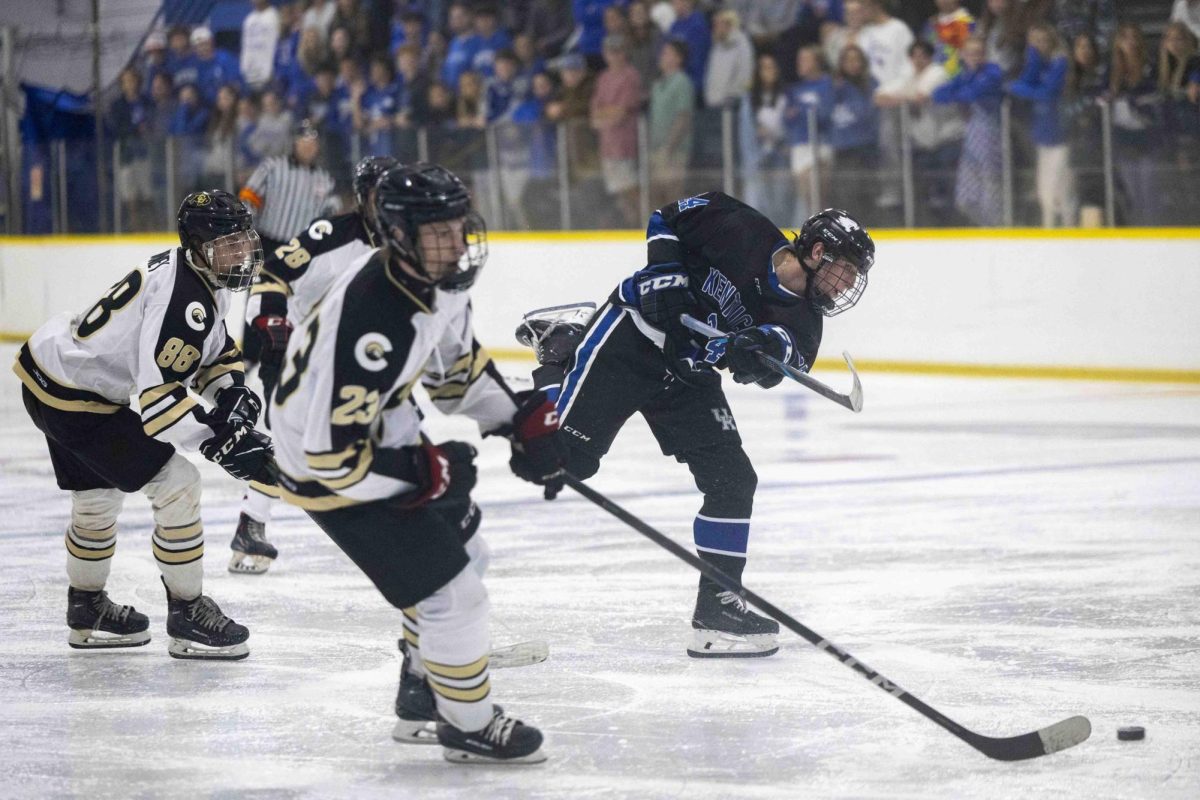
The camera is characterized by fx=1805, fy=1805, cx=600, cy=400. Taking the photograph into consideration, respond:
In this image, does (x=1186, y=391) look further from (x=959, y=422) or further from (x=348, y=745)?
(x=348, y=745)

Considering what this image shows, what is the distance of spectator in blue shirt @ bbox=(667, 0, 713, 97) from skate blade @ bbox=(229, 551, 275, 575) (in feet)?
18.4

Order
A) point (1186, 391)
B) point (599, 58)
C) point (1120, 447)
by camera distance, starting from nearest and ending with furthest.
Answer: point (1120, 447), point (1186, 391), point (599, 58)

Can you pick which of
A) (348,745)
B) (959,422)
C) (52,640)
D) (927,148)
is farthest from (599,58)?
(348,745)

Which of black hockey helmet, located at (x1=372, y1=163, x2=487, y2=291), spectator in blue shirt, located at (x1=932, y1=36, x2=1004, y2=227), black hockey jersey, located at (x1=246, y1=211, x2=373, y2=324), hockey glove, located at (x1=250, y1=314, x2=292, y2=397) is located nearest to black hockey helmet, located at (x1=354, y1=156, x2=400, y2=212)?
black hockey jersey, located at (x1=246, y1=211, x2=373, y2=324)

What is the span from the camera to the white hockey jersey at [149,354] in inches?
142

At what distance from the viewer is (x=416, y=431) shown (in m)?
3.04

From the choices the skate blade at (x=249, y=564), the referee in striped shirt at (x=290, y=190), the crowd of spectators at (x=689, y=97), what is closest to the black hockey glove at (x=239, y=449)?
the skate blade at (x=249, y=564)

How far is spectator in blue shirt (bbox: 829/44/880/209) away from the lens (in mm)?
9031

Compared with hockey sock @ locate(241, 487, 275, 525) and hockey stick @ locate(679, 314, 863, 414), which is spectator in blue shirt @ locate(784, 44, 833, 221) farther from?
hockey stick @ locate(679, 314, 863, 414)

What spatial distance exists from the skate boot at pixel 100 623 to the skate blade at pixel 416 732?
3.44 ft

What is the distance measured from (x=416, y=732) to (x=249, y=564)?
173 centimetres

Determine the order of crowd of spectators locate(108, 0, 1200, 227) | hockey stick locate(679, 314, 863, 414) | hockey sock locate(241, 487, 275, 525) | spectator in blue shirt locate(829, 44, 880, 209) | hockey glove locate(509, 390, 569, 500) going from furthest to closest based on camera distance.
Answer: spectator in blue shirt locate(829, 44, 880, 209)
crowd of spectators locate(108, 0, 1200, 227)
hockey sock locate(241, 487, 275, 525)
hockey stick locate(679, 314, 863, 414)
hockey glove locate(509, 390, 569, 500)

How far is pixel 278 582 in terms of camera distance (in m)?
4.66

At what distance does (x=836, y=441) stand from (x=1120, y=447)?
1088 millimetres
